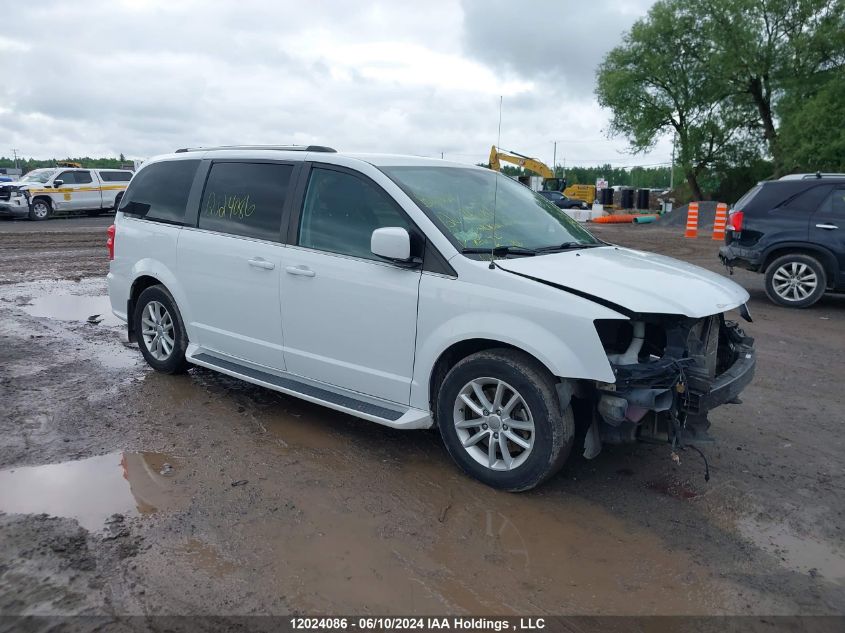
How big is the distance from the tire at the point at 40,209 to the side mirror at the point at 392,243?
23665mm

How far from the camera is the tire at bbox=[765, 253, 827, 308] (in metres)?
9.97

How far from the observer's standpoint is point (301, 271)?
188 inches

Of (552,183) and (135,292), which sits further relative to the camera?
(552,183)

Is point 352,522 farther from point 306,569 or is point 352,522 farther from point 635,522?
point 635,522

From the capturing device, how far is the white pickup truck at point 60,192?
76.2 feet

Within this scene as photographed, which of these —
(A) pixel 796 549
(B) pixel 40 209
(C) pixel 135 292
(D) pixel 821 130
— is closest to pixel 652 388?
(A) pixel 796 549

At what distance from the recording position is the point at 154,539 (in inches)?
140

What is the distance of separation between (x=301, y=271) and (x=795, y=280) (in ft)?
26.9

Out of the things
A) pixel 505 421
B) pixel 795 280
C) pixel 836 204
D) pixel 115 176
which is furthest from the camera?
pixel 115 176

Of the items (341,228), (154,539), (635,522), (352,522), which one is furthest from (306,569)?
(341,228)

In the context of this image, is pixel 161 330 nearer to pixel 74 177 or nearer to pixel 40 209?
pixel 40 209

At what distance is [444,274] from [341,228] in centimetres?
93

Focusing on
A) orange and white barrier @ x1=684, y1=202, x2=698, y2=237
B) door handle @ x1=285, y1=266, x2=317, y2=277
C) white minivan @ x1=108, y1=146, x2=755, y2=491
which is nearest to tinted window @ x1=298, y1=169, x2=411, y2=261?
white minivan @ x1=108, y1=146, x2=755, y2=491

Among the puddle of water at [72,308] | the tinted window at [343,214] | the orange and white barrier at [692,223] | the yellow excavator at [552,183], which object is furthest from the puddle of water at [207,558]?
the yellow excavator at [552,183]
